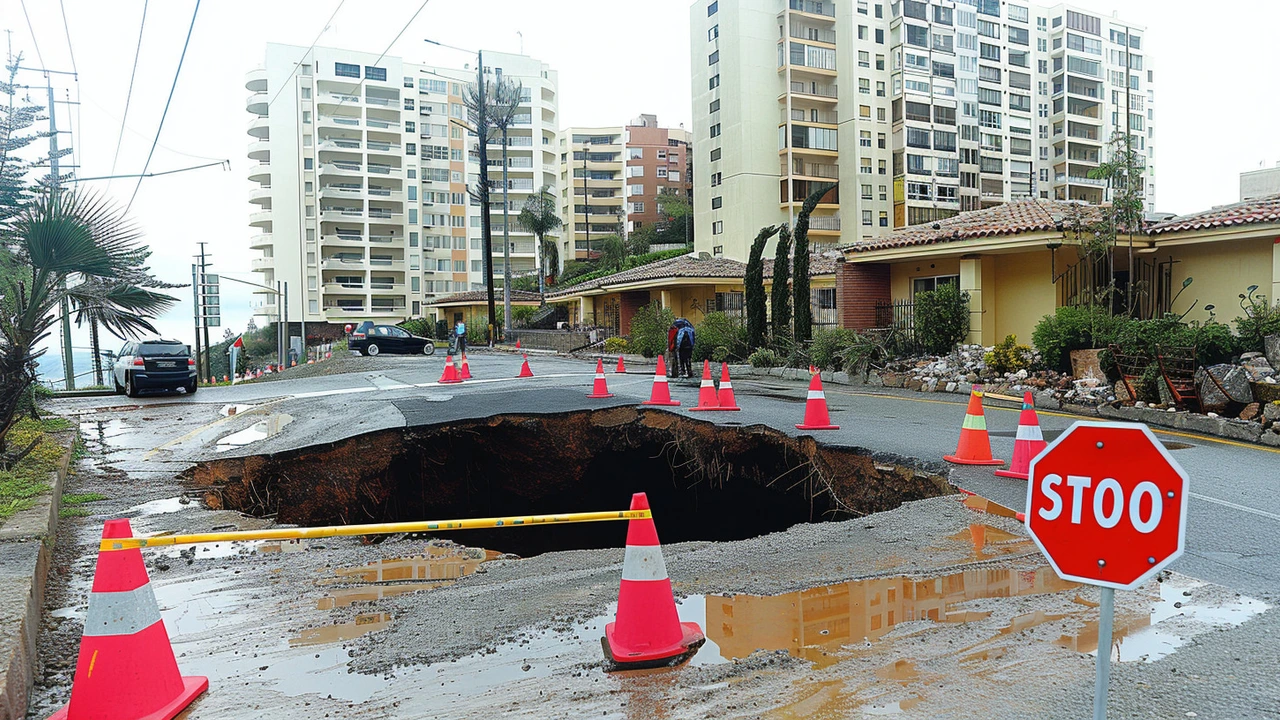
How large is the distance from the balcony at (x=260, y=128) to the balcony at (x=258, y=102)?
758 mm

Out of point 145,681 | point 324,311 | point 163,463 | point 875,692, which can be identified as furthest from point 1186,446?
point 324,311

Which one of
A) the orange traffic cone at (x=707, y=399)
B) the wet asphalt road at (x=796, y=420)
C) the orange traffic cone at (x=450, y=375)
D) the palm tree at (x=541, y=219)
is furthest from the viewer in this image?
the palm tree at (x=541, y=219)

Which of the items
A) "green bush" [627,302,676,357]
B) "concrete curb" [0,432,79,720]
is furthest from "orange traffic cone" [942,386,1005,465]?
"green bush" [627,302,676,357]

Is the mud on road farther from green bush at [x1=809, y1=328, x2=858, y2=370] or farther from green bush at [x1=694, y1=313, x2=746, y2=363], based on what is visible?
green bush at [x1=694, y1=313, x2=746, y2=363]

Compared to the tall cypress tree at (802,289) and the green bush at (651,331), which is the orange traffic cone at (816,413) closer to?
the tall cypress tree at (802,289)

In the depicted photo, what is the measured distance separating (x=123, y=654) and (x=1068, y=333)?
55.1 feet

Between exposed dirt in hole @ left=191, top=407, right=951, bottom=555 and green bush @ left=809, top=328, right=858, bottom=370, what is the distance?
917 centimetres

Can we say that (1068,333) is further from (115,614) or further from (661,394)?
(115,614)

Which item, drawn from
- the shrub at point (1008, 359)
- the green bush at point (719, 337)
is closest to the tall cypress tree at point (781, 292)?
the green bush at point (719, 337)

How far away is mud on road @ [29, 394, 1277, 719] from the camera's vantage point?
365cm

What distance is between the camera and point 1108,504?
9.06 feet

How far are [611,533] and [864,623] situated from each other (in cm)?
725

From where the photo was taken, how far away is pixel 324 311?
71.7 m

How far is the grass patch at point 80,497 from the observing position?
8047mm
